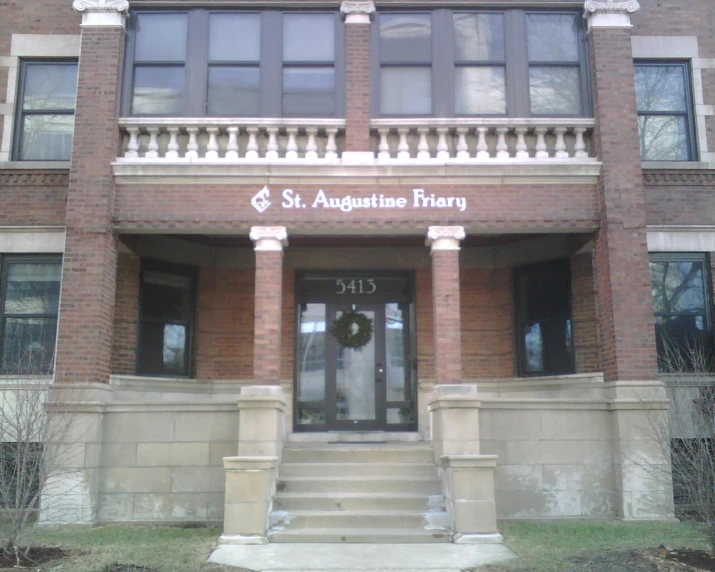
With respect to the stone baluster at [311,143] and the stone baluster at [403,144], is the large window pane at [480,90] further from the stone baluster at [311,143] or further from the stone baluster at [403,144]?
the stone baluster at [311,143]

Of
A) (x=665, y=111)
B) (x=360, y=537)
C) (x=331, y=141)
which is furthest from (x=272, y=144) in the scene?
(x=665, y=111)

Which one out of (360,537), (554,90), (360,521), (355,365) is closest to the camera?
(360,537)

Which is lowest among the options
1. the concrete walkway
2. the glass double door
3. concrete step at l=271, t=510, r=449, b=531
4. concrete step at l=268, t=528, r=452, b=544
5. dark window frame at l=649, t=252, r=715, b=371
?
the concrete walkway

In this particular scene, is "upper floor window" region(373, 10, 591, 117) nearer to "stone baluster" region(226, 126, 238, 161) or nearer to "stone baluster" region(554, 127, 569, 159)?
"stone baluster" region(554, 127, 569, 159)

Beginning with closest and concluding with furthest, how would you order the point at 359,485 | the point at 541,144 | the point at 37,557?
the point at 37,557 < the point at 359,485 < the point at 541,144

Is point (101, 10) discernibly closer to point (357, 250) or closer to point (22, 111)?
point (22, 111)

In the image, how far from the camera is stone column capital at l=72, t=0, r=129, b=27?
11.6 metres

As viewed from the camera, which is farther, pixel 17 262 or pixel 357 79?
pixel 17 262

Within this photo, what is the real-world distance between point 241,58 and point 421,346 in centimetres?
551

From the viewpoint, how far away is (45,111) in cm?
1315

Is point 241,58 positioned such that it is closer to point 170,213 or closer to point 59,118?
point 170,213

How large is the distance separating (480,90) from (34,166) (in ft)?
23.6

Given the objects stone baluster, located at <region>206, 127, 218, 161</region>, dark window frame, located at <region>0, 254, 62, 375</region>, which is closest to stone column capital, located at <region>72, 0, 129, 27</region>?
stone baluster, located at <region>206, 127, 218, 161</region>

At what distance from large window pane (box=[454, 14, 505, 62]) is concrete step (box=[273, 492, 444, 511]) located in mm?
6564
